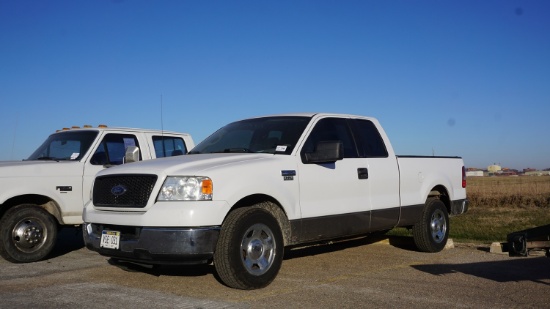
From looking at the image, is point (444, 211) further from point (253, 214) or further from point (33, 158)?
point (33, 158)

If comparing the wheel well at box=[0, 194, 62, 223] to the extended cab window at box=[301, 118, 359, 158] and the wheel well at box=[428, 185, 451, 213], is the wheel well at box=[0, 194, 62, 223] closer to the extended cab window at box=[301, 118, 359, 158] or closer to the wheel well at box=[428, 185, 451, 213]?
the extended cab window at box=[301, 118, 359, 158]

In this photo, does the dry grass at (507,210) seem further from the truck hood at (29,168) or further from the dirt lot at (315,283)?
the truck hood at (29,168)

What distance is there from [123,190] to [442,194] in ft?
18.2

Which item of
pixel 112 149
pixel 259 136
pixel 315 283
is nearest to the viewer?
pixel 315 283

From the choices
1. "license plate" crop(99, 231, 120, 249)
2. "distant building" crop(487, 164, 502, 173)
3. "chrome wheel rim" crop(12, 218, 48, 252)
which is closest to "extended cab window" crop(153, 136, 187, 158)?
"chrome wheel rim" crop(12, 218, 48, 252)

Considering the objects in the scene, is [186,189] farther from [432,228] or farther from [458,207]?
[458,207]

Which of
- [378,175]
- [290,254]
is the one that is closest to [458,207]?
[378,175]

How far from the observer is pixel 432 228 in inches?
352

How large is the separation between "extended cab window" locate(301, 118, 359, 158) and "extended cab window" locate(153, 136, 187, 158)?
3.54 meters

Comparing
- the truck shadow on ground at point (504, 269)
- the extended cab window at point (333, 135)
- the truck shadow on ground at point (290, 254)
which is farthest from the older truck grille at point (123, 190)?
the truck shadow on ground at point (504, 269)

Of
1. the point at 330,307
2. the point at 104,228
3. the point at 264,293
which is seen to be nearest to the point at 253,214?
the point at 264,293

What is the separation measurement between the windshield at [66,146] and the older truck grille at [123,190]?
2.98 metres

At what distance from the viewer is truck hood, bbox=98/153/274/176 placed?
5.82 metres

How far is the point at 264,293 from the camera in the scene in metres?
5.88
